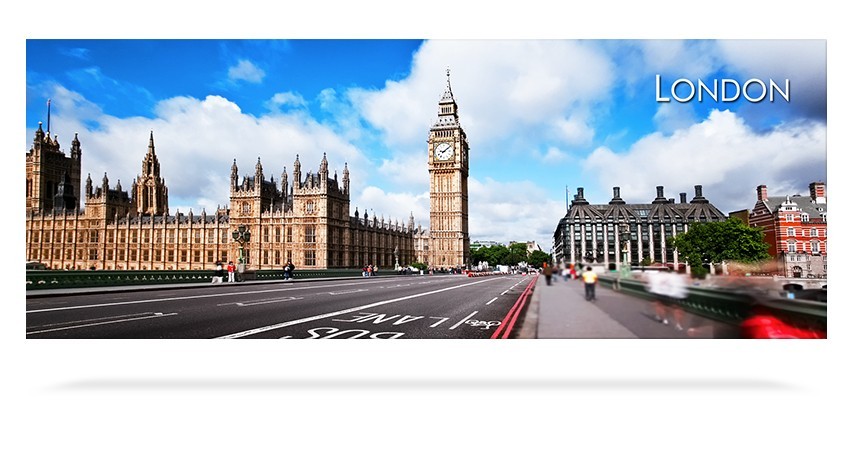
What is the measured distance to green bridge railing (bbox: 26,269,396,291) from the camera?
67.7 feet

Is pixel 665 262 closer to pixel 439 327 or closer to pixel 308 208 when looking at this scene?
pixel 439 327

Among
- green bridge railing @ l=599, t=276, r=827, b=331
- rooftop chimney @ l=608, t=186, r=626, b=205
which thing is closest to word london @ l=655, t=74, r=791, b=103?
rooftop chimney @ l=608, t=186, r=626, b=205

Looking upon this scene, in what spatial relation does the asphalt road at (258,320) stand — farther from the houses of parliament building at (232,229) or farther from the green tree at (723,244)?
the houses of parliament building at (232,229)

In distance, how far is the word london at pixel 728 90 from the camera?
37.1ft

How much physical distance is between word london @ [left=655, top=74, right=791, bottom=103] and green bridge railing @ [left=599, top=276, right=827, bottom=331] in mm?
4078

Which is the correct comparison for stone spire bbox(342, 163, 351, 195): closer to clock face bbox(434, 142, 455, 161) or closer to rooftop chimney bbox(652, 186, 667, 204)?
clock face bbox(434, 142, 455, 161)

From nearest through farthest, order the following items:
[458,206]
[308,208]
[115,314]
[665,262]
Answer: [665,262] → [115,314] → [308,208] → [458,206]

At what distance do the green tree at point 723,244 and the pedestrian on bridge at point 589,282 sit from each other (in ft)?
6.18

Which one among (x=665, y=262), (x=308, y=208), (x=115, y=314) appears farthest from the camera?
(x=308, y=208)

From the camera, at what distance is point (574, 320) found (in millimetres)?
10250

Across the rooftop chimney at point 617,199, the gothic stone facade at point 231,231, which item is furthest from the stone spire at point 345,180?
the rooftop chimney at point 617,199
